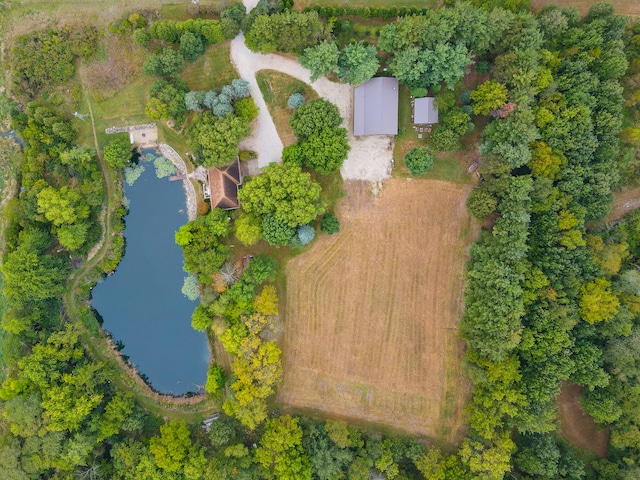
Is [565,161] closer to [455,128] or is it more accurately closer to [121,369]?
[455,128]

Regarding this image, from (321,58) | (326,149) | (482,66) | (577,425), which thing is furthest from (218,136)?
(577,425)

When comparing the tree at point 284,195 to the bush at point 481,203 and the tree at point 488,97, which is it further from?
the tree at point 488,97

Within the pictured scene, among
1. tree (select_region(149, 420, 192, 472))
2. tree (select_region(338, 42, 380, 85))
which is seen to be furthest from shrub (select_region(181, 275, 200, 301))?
tree (select_region(338, 42, 380, 85))

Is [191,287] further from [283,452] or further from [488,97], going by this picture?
[488,97]

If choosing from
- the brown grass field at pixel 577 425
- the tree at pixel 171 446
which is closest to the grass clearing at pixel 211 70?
the tree at pixel 171 446

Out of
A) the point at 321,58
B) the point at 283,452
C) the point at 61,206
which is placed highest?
the point at 321,58

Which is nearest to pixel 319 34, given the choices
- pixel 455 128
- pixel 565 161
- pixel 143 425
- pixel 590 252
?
pixel 455 128
